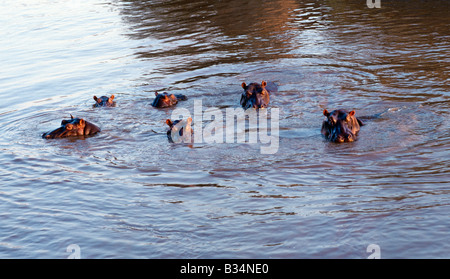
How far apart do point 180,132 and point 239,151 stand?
1330mm

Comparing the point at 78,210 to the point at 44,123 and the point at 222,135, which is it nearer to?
the point at 222,135

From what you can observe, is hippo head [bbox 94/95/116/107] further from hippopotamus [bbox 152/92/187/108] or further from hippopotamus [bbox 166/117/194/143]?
hippopotamus [bbox 166/117/194/143]

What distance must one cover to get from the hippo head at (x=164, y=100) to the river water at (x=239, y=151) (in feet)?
0.65

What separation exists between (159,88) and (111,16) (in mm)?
12860

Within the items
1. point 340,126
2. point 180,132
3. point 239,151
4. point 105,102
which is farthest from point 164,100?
point 340,126

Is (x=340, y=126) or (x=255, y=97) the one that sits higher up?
(x=255, y=97)

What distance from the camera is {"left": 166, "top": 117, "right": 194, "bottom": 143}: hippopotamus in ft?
31.4

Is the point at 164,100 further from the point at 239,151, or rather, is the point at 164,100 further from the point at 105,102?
the point at 239,151

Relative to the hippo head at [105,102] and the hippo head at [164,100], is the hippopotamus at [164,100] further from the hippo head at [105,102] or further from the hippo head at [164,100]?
the hippo head at [105,102]

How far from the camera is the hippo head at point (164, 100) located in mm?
11742

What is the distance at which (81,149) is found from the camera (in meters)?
9.75

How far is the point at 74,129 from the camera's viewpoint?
34.1 feet

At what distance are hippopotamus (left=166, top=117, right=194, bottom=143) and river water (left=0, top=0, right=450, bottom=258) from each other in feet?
0.60
